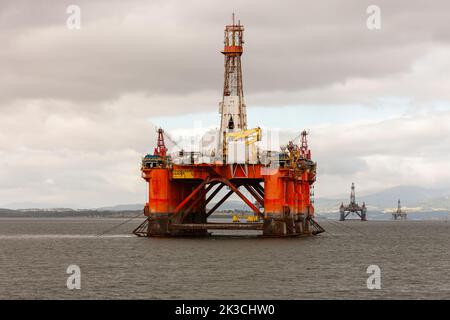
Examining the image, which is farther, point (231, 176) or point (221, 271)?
point (231, 176)

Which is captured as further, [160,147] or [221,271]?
[160,147]

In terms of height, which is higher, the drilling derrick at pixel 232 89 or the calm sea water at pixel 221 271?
the drilling derrick at pixel 232 89

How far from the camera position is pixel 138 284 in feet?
150

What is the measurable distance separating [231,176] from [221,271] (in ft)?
83.7

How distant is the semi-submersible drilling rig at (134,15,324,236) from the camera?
7594 cm

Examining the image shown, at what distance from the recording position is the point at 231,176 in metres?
76.9

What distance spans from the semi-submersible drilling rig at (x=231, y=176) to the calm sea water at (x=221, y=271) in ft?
10.1

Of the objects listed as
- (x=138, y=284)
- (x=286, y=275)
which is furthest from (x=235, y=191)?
(x=138, y=284)

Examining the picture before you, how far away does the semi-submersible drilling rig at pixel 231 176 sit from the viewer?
75938 millimetres

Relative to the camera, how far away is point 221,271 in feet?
171
